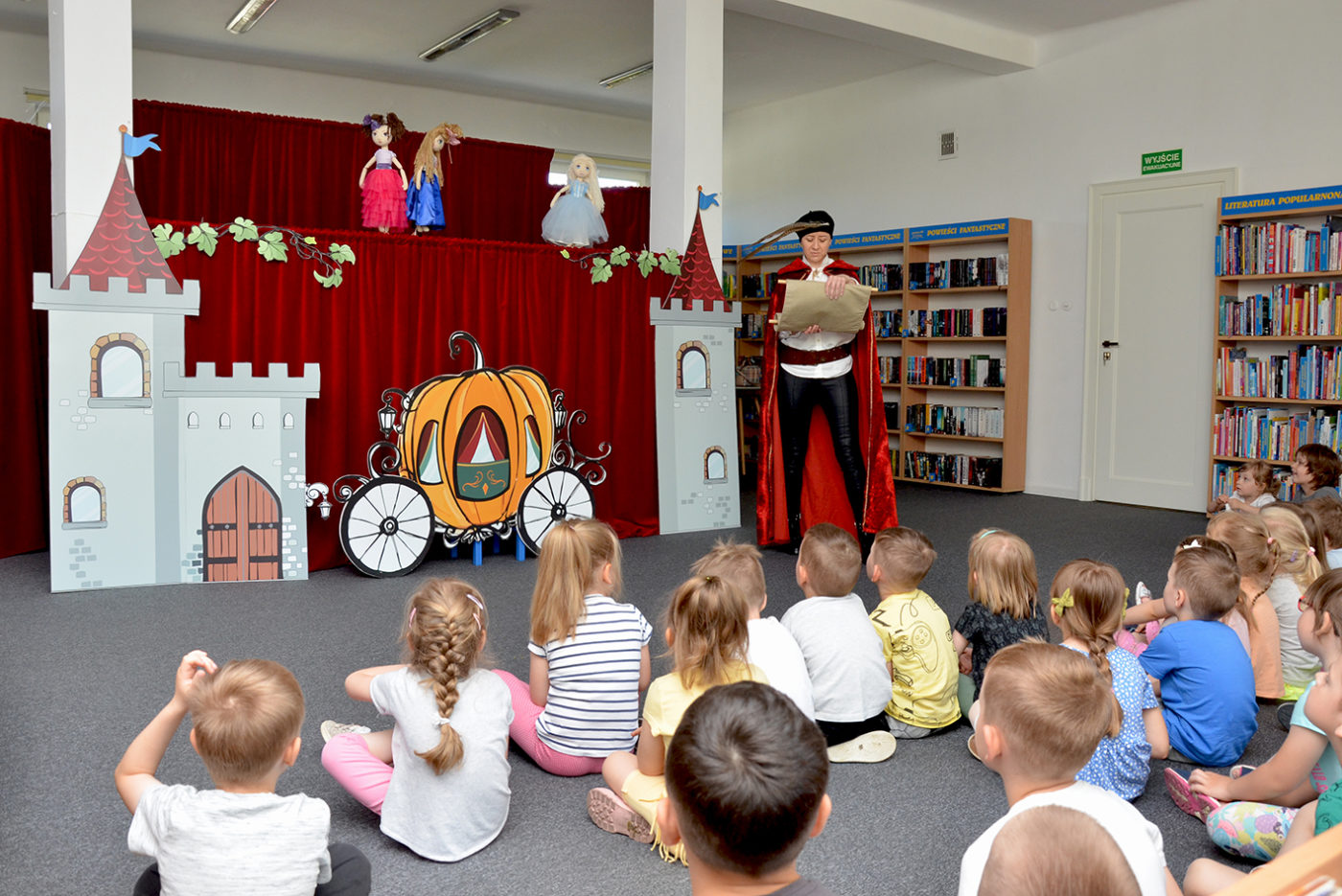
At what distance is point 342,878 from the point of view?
5.50 feet

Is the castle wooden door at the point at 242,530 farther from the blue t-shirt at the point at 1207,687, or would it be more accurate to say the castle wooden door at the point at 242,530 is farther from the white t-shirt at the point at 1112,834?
the white t-shirt at the point at 1112,834

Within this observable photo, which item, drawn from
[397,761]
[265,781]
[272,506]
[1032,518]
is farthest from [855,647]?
[1032,518]

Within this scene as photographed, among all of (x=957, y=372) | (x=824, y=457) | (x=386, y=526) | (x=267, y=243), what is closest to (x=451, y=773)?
(x=386, y=526)

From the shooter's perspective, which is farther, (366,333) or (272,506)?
(366,333)

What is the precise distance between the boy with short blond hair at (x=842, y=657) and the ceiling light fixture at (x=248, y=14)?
6.00 m

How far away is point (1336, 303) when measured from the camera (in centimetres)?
595

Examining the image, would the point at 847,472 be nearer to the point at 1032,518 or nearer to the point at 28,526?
the point at 1032,518

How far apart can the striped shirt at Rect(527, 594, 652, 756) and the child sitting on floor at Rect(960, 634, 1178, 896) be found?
1081 millimetres

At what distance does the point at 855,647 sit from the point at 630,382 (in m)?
3.42

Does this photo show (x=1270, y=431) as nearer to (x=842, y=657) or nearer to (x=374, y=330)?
(x=842, y=657)

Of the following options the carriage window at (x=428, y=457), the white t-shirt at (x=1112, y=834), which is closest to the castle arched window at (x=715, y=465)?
the carriage window at (x=428, y=457)

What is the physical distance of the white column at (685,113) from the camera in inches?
234

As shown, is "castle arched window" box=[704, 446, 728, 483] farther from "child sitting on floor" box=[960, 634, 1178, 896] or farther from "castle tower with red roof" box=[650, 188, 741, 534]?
"child sitting on floor" box=[960, 634, 1178, 896]

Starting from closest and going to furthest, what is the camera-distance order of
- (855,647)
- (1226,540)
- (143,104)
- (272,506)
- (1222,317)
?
(855,647), (1226,540), (272,506), (1222,317), (143,104)
